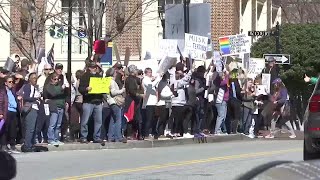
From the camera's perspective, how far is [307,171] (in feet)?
9.98

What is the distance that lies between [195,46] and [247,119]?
2747 mm

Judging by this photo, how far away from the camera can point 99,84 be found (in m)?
18.0

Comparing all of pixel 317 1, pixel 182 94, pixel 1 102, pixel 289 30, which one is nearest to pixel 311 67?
pixel 289 30

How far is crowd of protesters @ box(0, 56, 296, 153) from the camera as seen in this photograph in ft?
55.0

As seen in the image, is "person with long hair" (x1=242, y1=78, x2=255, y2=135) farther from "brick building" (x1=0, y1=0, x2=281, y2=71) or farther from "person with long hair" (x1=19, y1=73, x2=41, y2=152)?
"brick building" (x1=0, y1=0, x2=281, y2=71)

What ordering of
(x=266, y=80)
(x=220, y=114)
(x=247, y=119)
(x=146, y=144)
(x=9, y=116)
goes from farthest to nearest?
(x=266, y=80) → (x=247, y=119) → (x=220, y=114) → (x=146, y=144) → (x=9, y=116)

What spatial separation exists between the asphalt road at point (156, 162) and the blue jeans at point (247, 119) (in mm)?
4290

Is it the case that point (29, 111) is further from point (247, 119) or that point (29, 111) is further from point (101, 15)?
point (101, 15)

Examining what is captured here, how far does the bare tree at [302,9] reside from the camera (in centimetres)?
5094

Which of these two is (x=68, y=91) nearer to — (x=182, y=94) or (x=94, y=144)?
(x=94, y=144)

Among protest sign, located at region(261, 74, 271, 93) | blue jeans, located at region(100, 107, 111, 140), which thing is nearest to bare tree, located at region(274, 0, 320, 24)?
protest sign, located at region(261, 74, 271, 93)

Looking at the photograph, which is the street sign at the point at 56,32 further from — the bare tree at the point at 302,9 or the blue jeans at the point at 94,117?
the bare tree at the point at 302,9

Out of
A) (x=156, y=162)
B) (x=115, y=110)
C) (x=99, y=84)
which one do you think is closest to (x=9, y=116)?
(x=99, y=84)

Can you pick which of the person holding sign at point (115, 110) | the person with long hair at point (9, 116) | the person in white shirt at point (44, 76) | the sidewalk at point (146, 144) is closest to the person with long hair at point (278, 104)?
the sidewalk at point (146, 144)
